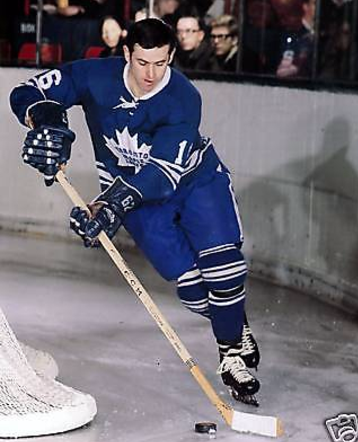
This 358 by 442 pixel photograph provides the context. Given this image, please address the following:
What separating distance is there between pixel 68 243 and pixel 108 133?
3.21 meters

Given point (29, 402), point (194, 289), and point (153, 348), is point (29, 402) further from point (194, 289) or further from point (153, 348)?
point (153, 348)

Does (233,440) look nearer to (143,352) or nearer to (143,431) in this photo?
(143,431)

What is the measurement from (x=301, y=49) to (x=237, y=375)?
2.76m

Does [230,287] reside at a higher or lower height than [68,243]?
higher

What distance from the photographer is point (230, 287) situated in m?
4.47

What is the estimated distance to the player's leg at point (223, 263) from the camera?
445 centimetres

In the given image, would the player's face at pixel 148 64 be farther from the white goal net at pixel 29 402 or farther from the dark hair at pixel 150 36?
the white goal net at pixel 29 402

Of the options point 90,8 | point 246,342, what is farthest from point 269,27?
point 246,342

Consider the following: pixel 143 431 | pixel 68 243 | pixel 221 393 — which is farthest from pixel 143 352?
pixel 68 243

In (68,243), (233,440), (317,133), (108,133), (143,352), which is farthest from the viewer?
(68,243)

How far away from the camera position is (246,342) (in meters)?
4.65

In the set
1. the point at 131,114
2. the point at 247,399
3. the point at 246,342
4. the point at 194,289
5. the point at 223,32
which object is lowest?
the point at 247,399

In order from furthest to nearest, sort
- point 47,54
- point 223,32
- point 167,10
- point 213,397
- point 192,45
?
point 47,54 → point 167,10 → point 192,45 → point 223,32 → point 213,397

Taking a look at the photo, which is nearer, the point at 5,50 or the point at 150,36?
the point at 150,36
